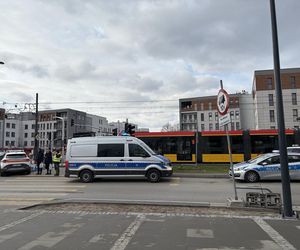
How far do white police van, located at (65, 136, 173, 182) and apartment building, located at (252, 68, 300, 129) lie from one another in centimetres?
6651

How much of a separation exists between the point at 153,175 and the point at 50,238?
Result: 11.0 m

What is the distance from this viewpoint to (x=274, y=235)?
6730 mm

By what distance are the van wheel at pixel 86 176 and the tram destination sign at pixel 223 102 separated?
30.2ft

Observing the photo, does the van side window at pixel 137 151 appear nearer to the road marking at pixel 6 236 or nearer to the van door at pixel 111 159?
the van door at pixel 111 159

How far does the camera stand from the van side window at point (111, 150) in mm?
17812

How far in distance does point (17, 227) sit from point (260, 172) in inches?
504

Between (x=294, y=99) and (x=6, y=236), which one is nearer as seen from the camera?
(x=6, y=236)

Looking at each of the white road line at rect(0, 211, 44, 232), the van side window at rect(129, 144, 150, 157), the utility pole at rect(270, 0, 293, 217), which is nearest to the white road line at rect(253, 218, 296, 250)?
the utility pole at rect(270, 0, 293, 217)

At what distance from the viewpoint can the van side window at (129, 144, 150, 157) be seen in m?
17.5

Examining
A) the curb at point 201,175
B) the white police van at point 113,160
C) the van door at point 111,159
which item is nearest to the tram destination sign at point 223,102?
the white police van at point 113,160

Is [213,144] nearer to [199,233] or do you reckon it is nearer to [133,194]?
[133,194]

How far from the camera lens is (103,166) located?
17.7 metres

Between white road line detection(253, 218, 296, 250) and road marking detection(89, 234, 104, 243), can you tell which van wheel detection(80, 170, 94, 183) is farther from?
road marking detection(89, 234, 104, 243)

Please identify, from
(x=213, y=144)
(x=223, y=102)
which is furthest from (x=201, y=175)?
(x=223, y=102)
